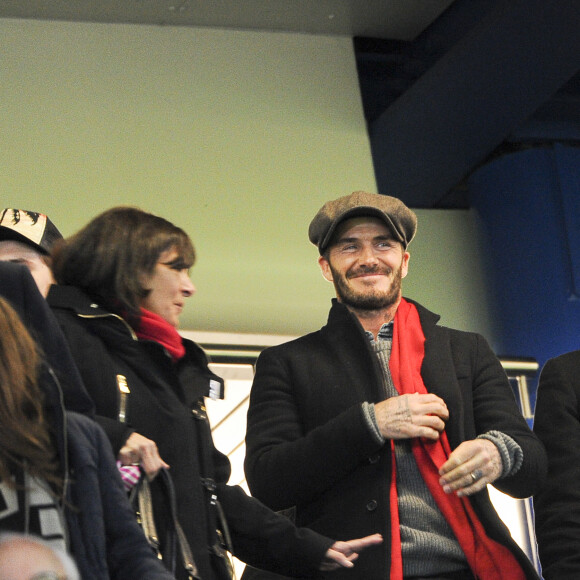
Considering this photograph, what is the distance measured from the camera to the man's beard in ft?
9.00

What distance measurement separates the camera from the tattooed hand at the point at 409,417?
94.0 inches

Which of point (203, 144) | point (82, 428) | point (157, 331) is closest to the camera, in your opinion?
point (82, 428)

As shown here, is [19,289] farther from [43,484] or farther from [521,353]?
[521,353]

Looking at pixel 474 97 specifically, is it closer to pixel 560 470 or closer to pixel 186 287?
pixel 560 470

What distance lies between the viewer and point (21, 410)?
168 centimetres

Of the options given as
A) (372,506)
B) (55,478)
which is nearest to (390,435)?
(372,506)

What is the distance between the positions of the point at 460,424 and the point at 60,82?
3.20 m

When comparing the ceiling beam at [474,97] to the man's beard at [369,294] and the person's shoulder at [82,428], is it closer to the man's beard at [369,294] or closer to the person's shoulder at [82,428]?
the man's beard at [369,294]

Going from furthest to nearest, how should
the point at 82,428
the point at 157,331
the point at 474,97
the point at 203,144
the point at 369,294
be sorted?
the point at 474,97 → the point at 203,144 → the point at 369,294 → the point at 157,331 → the point at 82,428

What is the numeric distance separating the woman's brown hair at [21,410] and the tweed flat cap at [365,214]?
1.23m

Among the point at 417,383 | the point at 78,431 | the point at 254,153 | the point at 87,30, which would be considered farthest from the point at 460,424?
the point at 87,30

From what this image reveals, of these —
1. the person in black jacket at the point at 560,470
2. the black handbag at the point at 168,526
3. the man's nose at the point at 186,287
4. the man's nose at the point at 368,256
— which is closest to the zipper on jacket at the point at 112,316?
the man's nose at the point at 186,287

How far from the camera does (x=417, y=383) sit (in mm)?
2576

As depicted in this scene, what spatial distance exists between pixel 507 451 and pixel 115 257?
2.88 ft
